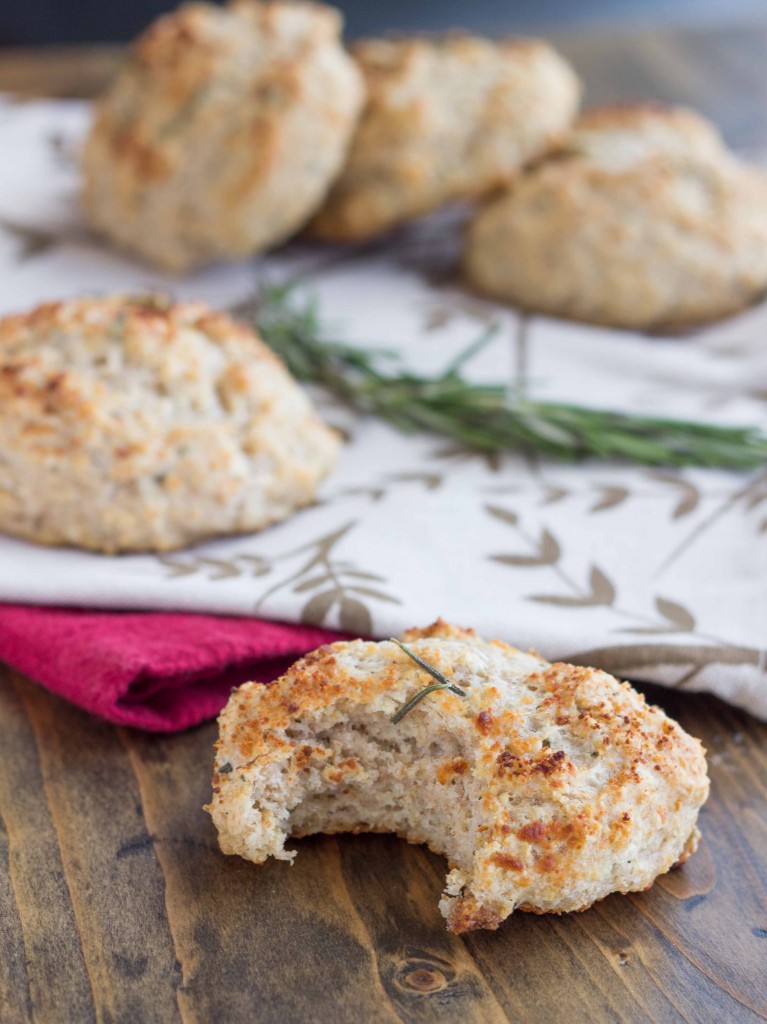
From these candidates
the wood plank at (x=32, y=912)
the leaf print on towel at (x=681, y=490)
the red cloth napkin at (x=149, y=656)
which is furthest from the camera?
the leaf print on towel at (x=681, y=490)

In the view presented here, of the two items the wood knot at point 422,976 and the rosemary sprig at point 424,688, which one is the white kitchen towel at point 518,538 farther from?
the wood knot at point 422,976

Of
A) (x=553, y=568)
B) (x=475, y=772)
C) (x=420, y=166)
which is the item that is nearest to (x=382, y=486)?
(x=553, y=568)

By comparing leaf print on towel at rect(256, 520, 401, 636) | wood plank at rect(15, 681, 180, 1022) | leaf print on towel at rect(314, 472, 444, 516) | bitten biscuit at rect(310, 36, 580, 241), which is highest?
bitten biscuit at rect(310, 36, 580, 241)

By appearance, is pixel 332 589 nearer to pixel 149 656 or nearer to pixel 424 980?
pixel 149 656

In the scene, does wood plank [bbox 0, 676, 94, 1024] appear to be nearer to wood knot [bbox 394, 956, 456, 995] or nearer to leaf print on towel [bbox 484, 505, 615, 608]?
wood knot [bbox 394, 956, 456, 995]

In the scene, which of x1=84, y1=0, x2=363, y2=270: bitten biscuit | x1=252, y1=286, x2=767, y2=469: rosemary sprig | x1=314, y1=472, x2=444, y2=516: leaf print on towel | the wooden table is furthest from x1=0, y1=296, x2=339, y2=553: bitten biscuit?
x1=84, y1=0, x2=363, y2=270: bitten biscuit

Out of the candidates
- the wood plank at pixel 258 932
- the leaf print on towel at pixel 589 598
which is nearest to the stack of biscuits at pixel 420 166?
the leaf print on towel at pixel 589 598
